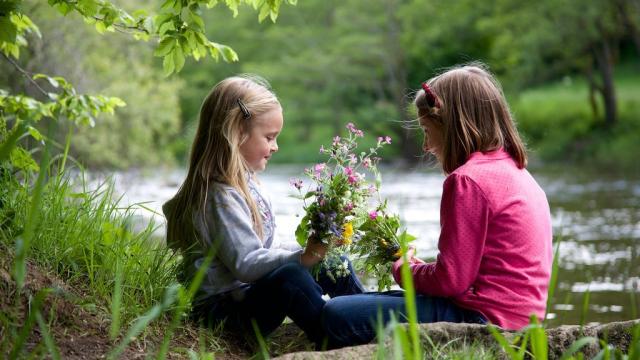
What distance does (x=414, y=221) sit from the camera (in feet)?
Result: 38.7

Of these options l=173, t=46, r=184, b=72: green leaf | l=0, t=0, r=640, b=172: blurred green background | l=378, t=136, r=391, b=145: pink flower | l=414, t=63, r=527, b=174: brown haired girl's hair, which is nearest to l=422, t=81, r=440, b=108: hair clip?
l=414, t=63, r=527, b=174: brown haired girl's hair

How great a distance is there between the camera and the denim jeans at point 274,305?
3.49 m

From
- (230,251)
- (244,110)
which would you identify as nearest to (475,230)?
(230,251)

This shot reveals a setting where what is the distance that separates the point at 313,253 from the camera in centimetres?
343

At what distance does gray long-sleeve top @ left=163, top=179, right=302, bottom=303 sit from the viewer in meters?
3.50

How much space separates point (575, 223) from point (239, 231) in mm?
8732

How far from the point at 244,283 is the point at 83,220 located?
715mm

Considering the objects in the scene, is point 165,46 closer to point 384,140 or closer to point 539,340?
point 384,140

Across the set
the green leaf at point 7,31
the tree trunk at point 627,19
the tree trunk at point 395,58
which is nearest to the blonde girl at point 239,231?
the green leaf at point 7,31

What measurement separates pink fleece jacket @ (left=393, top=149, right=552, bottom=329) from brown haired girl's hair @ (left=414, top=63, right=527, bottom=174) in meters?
0.12

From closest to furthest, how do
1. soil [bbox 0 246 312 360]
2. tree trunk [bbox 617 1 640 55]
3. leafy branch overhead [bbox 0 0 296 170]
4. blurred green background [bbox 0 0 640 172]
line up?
soil [bbox 0 246 312 360]
leafy branch overhead [bbox 0 0 296 170]
blurred green background [bbox 0 0 640 172]
tree trunk [bbox 617 1 640 55]

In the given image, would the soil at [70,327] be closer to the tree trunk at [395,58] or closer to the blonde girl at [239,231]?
the blonde girl at [239,231]

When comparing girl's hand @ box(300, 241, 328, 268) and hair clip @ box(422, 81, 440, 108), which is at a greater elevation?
hair clip @ box(422, 81, 440, 108)

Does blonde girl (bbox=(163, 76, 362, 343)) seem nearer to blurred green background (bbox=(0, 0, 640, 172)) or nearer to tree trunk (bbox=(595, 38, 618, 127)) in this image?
blurred green background (bbox=(0, 0, 640, 172))
